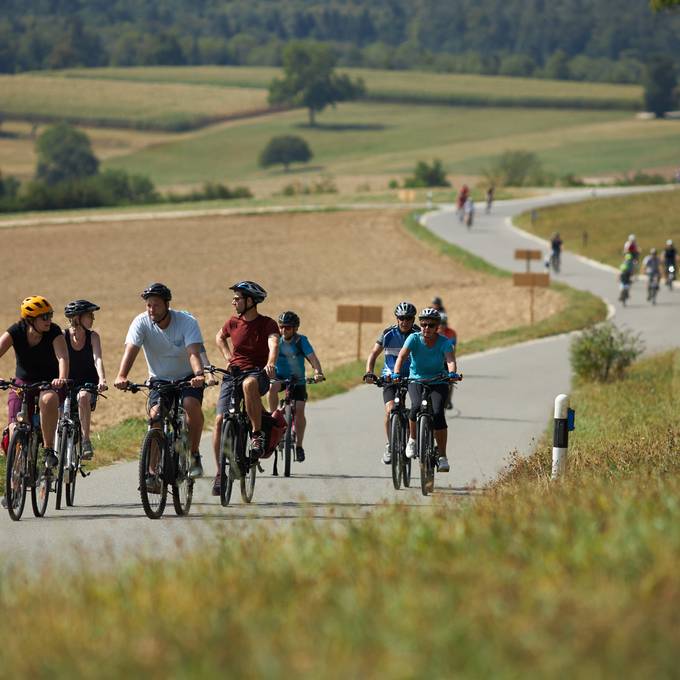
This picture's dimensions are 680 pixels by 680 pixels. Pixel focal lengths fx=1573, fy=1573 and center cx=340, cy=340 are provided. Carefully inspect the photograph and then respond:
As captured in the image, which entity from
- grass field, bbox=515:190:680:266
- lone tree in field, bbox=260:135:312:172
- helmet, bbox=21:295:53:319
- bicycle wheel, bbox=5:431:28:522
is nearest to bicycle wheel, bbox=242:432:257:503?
bicycle wheel, bbox=5:431:28:522

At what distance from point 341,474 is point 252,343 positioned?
311 centimetres

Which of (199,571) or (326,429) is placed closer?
(199,571)

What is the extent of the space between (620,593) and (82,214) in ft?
280

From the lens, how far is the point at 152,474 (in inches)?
492

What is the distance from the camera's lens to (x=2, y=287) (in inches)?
2109

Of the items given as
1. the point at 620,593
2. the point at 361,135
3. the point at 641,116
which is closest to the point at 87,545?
the point at 620,593

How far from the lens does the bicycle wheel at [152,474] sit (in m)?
12.2

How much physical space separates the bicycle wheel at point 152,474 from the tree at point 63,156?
148638mm

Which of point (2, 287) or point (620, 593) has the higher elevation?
point (620, 593)

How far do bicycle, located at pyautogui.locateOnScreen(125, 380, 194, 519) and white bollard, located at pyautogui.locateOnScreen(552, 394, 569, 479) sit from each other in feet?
9.99

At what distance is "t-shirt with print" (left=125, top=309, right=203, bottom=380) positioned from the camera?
→ 1272 cm

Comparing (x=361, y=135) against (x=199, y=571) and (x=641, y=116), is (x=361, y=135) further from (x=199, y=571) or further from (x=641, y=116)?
(x=199, y=571)

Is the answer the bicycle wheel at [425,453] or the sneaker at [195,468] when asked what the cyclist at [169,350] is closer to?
the sneaker at [195,468]

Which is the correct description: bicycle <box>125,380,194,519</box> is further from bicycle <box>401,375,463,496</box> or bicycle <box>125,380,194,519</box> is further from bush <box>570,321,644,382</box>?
bush <box>570,321,644,382</box>
